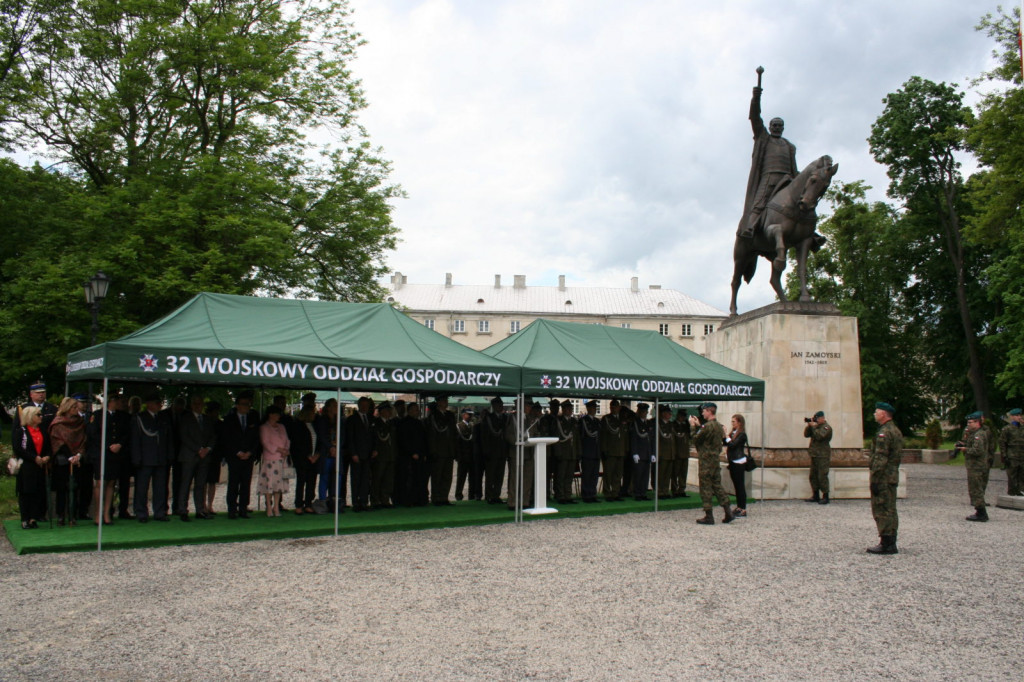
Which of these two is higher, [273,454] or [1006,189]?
[1006,189]

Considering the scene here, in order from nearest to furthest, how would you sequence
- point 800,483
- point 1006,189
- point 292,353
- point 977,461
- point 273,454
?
point 292,353 < point 273,454 < point 977,461 < point 800,483 < point 1006,189

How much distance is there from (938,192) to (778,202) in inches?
794

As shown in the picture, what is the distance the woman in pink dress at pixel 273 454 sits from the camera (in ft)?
34.9

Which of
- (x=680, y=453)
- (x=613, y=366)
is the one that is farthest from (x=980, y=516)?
(x=613, y=366)

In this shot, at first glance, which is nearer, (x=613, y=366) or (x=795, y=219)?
(x=613, y=366)

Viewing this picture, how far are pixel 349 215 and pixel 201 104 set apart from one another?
494 centimetres

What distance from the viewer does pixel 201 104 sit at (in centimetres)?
2109

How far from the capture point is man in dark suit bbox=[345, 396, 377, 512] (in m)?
11.3

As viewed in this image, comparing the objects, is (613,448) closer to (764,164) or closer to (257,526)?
(257,526)

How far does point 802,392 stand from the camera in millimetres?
14766

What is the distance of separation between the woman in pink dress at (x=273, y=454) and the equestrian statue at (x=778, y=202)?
993 cm

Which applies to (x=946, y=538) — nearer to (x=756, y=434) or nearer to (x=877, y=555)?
(x=877, y=555)

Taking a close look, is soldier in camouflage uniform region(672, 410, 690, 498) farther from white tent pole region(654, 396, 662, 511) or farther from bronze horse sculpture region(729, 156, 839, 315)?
bronze horse sculpture region(729, 156, 839, 315)

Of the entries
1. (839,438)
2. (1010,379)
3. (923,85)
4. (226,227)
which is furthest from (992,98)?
(226,227)
